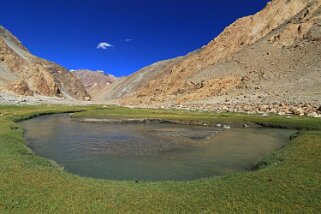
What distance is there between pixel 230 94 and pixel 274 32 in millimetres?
39622

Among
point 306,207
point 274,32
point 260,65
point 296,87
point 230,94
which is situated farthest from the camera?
point 274,32

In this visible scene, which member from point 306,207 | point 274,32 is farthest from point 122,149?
point 274,32

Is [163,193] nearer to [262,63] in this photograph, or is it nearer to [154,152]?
[154,152]

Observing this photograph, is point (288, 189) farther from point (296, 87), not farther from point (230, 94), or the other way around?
point (230, 94)

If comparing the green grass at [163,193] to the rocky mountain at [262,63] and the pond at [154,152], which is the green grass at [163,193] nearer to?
the pond at [154,152]

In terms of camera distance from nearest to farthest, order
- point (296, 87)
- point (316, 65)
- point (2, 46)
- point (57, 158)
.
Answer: point (57, 158) → point (296, 87) → point (316, 65) → point (2, 46)

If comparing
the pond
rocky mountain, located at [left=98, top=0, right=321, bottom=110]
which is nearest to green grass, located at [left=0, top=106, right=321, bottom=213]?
the pond

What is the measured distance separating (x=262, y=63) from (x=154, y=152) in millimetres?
90082

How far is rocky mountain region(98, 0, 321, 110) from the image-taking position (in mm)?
83875

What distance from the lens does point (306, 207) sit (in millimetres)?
11047

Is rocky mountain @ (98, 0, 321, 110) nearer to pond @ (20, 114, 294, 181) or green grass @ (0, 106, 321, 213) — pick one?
pond @ (20, 114, 294, 181)

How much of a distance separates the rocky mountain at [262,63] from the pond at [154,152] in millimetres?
41868

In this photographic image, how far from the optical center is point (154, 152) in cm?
2469

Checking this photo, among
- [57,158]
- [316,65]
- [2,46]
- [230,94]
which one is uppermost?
[2,46]
